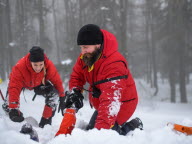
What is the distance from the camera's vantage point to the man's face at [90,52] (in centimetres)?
291

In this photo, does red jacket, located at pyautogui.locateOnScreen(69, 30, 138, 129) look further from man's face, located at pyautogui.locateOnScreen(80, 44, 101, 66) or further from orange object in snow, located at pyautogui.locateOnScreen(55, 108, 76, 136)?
orange object in snow, located at pyautogui.locateOnScreen(55, 108, 76, 136)

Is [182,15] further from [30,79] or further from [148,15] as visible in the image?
[30,79]

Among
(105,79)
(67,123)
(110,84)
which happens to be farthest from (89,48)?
(67,123)

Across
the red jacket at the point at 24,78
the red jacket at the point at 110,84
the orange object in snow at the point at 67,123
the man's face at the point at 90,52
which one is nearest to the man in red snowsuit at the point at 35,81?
the red jacket at the point at 24,78

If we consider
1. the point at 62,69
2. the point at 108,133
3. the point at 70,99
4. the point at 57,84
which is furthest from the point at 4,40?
the point at 108,133

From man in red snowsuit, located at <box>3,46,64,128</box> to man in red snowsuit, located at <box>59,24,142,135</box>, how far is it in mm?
1114

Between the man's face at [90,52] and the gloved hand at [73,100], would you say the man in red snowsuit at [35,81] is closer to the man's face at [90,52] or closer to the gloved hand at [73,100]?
the gloved hand at [73,100]

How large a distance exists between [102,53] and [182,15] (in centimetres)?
1577

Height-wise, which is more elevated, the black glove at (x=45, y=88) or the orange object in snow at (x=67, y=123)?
the black glove at (x=45, y=88)

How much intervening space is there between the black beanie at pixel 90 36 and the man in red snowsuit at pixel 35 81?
1567mm

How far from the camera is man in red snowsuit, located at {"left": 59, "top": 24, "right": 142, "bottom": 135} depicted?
2.56 metres

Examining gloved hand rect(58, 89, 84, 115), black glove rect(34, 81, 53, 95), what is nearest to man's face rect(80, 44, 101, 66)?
gloved hand rect(58, 89, 84, 115)

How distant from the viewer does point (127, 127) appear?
3.27 m

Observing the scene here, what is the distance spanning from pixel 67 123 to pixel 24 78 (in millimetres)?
1946
